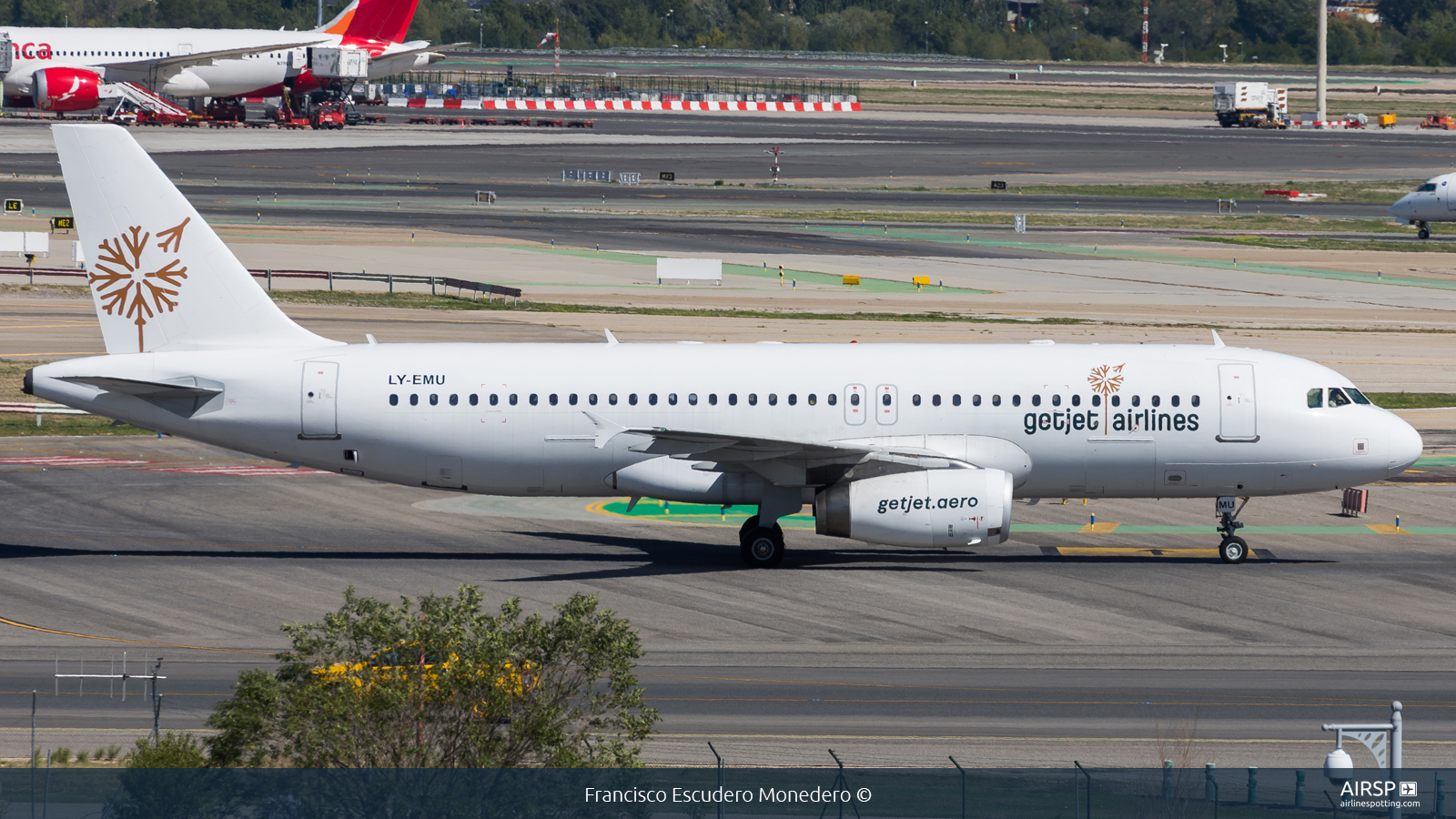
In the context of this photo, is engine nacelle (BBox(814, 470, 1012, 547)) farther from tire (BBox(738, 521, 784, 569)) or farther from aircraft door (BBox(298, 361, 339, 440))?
aircraft door (BBox(298, 361, 339, 440))

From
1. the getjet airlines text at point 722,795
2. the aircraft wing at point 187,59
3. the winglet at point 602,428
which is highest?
the aircraft wing at point 187,59

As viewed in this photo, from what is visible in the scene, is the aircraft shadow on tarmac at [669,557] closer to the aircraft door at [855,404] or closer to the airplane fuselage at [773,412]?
the airplane fuselage at [773,412]

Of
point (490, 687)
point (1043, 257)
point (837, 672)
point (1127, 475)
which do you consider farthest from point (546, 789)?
point (1043, 257)

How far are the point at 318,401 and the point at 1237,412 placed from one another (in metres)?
20.1

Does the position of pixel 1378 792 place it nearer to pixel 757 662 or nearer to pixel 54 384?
pixel 757 662

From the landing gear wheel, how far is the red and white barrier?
154283 mm

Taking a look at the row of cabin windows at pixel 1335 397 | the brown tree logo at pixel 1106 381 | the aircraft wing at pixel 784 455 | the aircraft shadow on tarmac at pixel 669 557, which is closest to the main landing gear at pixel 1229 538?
the aircraft shadow on tarmac at pixel 669 557

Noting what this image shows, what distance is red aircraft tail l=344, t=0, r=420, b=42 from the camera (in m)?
155

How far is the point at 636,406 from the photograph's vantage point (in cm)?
3738

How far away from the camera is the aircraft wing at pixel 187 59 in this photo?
141625 mm

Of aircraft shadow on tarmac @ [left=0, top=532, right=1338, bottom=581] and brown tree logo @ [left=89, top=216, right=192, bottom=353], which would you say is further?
aircraft shadow on tarmac @ [left=0, top=532, right=1338, bottom=581]

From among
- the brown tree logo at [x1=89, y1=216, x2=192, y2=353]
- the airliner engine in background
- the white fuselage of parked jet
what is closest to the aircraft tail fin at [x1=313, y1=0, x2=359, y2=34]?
the airliner engine in background

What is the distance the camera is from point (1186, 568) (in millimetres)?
37875

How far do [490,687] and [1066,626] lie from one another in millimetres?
16233
